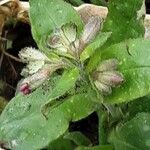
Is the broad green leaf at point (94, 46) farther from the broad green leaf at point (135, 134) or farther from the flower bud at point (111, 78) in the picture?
the broad green leaf at point (135, 134)

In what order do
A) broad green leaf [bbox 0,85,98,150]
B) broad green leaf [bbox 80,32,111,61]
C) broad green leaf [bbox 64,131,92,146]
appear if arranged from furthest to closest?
broad green leaf [bbox 64,131,92,146] → broad green leaf [bbox 0,85,98,150] → broad green leaf [bbox 80,32,111,61]

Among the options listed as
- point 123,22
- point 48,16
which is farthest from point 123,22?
point 48,16

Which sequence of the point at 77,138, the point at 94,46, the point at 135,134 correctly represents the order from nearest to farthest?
the point at 94,46 < the point at 135,134 < the point at 77,138

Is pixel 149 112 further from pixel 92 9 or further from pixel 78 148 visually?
pixel 92 9

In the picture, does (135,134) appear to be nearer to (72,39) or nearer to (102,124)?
(102,124)

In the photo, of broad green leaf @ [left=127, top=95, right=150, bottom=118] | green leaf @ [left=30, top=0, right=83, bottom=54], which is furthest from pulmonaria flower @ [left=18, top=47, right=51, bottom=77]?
broad green leaf @ [left=127, top=95, right=150, bottom=118]

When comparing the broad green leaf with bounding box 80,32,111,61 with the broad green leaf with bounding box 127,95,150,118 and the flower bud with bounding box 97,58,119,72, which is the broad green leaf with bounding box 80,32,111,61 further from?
the broad green leaf with bounding box 127,95,150,118
